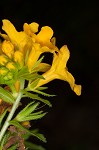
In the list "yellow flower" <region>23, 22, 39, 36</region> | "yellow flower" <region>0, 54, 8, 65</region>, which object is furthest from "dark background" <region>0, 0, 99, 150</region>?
"yellow flower" <region>0, 54, 8, 65</region>

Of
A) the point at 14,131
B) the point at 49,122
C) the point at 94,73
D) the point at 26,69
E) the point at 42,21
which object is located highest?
the point at 42,21

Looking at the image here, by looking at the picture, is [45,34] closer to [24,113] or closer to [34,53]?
[34,53]

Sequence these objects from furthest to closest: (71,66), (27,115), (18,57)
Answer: (71,66) → (27,115) → (18,57)

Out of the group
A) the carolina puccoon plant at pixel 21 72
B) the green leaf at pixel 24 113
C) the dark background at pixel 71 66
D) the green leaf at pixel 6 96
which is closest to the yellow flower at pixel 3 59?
the carolina puccoon plant at pixel 21 72

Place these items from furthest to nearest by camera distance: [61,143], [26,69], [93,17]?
1. [93,17]
2. [61,143]
3. [26,69]

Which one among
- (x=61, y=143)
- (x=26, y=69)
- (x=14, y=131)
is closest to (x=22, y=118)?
(x=14, y=131)

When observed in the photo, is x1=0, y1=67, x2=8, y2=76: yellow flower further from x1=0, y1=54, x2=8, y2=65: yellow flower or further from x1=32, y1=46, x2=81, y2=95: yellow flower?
x1=32, y1=46, x2=81, y2=95: yellow flower

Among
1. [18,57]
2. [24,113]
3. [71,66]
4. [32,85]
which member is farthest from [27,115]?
[71,66]

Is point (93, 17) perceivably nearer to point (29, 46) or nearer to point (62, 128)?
point (62, 128)
